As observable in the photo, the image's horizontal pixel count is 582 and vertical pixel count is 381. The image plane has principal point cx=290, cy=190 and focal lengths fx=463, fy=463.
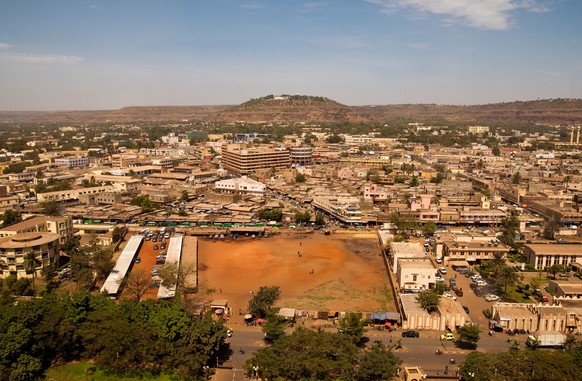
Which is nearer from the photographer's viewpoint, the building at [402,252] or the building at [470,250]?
the building at [402,252]

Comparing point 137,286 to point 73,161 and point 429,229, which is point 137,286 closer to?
point 429,229

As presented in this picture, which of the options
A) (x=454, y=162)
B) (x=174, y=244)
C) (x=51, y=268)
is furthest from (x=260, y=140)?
(x=51, y=268)

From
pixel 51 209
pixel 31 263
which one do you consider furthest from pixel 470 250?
pixel 51 209

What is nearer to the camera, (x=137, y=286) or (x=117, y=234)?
(x=137, y=286)

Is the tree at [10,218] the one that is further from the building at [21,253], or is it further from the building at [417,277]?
the building at [417,277]

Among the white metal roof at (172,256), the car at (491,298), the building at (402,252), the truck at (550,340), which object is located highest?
the building at (402,252)

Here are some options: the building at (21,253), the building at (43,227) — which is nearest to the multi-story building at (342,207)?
the building at (43,227)

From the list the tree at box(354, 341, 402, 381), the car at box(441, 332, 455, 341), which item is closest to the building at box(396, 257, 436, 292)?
the car at box(441, 332, 455, 341)
